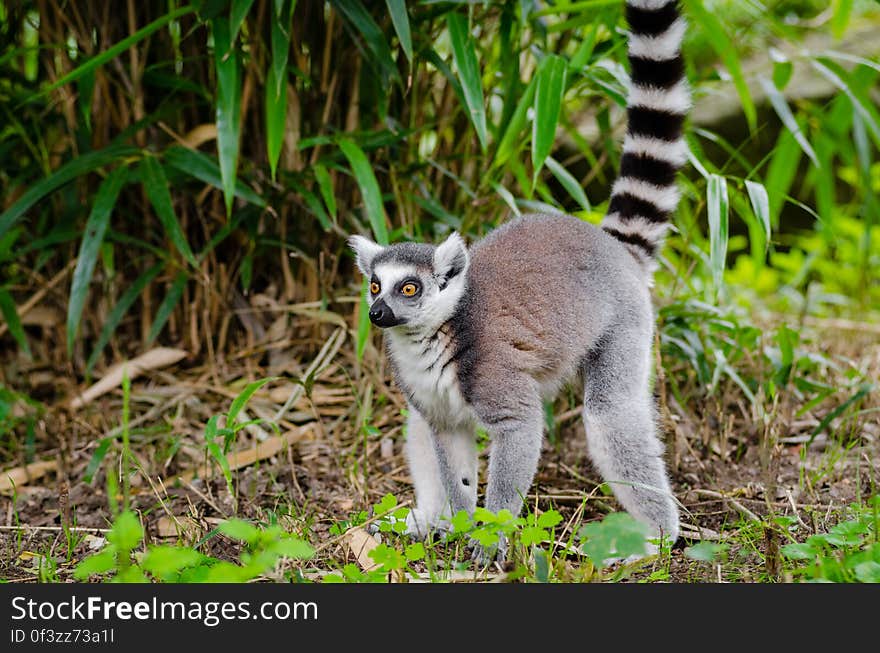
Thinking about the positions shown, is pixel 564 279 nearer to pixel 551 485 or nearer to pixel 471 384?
pixel 471 384

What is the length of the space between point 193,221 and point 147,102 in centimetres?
56

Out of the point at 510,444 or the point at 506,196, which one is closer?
the point at 510,444

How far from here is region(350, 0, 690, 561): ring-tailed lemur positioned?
9.54 ft

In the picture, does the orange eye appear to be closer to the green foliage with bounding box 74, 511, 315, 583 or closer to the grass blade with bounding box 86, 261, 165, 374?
the green foliage with bounding box 74, 511, 315, 583

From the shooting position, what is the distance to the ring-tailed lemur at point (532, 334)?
2.91 m

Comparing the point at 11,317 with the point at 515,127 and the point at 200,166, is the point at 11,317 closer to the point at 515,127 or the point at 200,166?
the point at 200,166

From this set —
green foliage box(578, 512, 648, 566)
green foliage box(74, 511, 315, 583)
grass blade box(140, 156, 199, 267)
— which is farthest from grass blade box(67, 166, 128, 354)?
green foliage box(578, 512, 648, 566)

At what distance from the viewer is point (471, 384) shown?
2922 mm

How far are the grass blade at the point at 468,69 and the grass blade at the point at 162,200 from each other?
116 cm

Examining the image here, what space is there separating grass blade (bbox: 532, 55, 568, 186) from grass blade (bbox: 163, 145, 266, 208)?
3.51ft

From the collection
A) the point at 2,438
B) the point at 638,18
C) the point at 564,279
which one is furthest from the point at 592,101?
the point at 2,438

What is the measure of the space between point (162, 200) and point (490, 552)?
1.83 meters

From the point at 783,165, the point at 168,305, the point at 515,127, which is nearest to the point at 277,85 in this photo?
the point at 515,127

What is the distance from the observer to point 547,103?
11.0 ft
